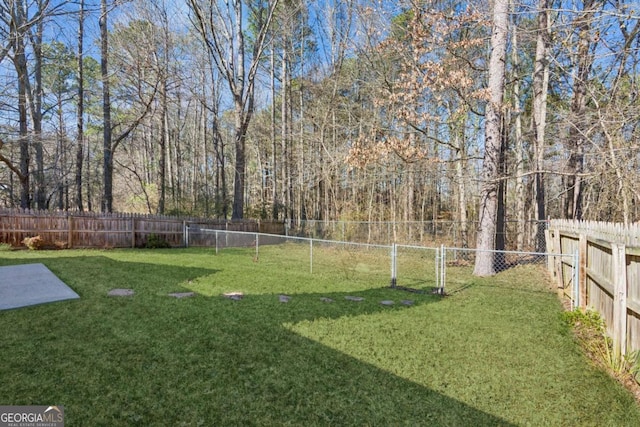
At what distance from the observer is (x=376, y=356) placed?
3.16 metres

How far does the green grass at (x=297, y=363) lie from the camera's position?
7.36 ft

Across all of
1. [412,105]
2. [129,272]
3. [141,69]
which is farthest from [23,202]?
[412,105]

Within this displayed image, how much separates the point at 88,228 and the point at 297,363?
34.6 ft

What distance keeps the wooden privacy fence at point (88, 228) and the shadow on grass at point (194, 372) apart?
25.1 ft

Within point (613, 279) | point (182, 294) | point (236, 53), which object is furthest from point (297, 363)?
point (236, 53)

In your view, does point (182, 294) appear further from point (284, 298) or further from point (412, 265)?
point (412, 265)

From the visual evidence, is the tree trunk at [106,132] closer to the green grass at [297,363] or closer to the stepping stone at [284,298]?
the green grass at [297,363]

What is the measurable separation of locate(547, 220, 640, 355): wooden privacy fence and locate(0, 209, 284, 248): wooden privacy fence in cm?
1176

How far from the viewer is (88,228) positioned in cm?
1062

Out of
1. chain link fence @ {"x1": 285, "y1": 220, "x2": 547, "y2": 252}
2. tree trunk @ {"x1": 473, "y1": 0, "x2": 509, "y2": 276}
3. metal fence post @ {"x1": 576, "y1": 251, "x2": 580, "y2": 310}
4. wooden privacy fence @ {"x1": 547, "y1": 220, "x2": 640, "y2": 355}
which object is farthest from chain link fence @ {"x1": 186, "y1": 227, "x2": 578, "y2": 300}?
chain link fence @ {"x1": 285, "y1": 220, "x2": 547, "y2": 252}

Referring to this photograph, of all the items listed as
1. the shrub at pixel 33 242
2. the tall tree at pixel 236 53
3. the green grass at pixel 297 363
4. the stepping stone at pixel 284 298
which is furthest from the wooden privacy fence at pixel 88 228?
the stepping stone at pixel 284 298

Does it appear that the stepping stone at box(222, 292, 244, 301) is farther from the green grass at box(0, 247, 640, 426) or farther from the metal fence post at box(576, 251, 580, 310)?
the metal fence post at box(576, 251, 580, 310)

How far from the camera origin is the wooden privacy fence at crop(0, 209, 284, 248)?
32.1 ft

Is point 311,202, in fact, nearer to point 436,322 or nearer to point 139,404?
point 436,322
